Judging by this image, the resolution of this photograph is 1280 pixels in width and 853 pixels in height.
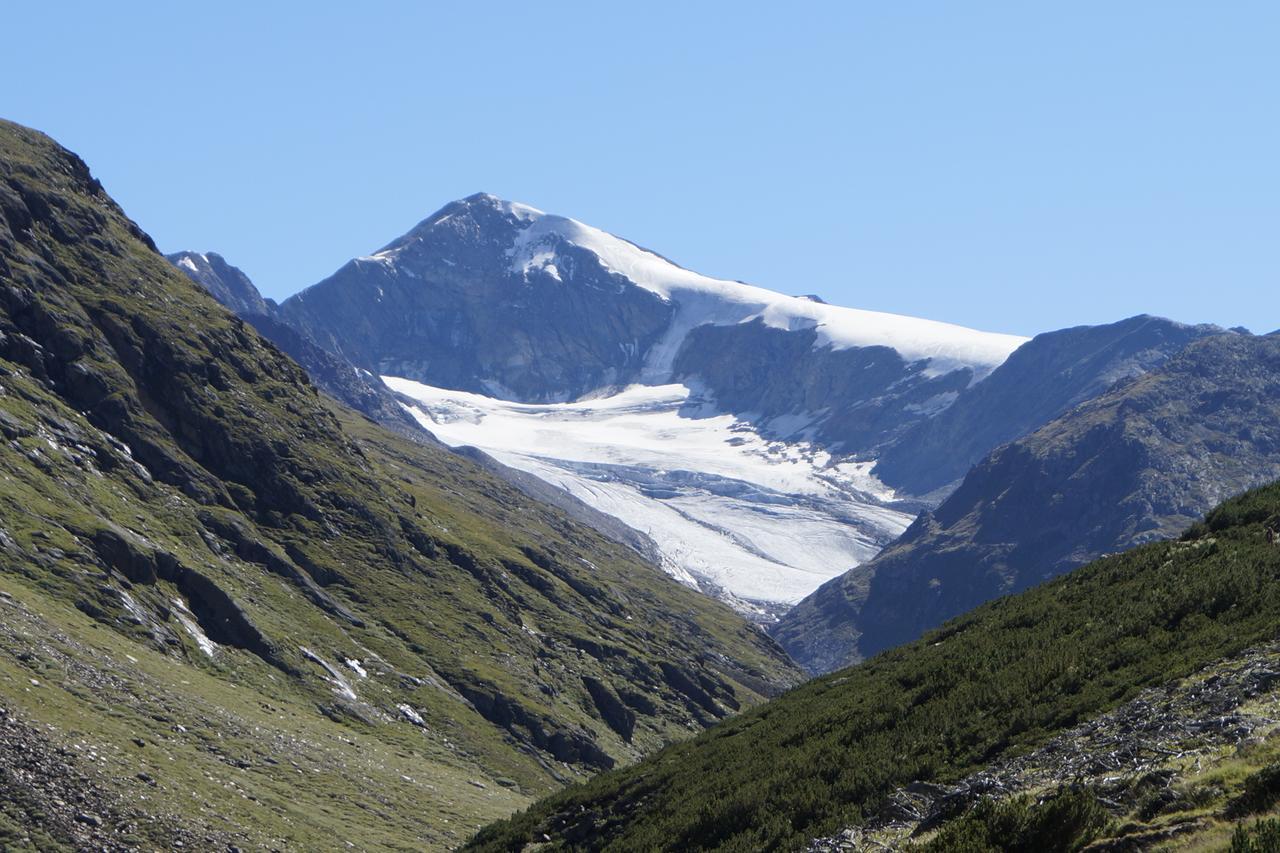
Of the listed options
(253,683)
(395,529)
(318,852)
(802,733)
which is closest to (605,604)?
(395,529)

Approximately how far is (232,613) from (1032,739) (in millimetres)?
81498

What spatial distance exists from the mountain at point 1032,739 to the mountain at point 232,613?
17.7 metres

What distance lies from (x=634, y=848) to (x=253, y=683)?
5868cm

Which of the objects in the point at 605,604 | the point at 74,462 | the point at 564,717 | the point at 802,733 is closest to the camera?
the point at 802,733

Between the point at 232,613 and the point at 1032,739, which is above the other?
the point at 1032,739

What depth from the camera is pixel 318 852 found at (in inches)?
2473

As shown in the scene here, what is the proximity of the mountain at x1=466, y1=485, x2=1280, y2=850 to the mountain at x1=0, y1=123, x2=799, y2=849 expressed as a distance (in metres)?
17.7

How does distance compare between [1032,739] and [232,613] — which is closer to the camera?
[1032,739]

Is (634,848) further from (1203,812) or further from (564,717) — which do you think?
(564,717)

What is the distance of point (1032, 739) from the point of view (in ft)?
122

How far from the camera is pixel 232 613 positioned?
104625 millimetres

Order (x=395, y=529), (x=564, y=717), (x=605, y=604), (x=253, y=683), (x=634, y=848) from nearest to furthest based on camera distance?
(x=634, y=848) → (x=253, y=683) → (x=564, y=717) → (x=395, y=529) → (x=605, y=604)

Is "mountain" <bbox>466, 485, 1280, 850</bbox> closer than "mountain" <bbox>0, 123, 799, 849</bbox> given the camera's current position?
Yes

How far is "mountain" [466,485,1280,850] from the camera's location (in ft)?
87.8
